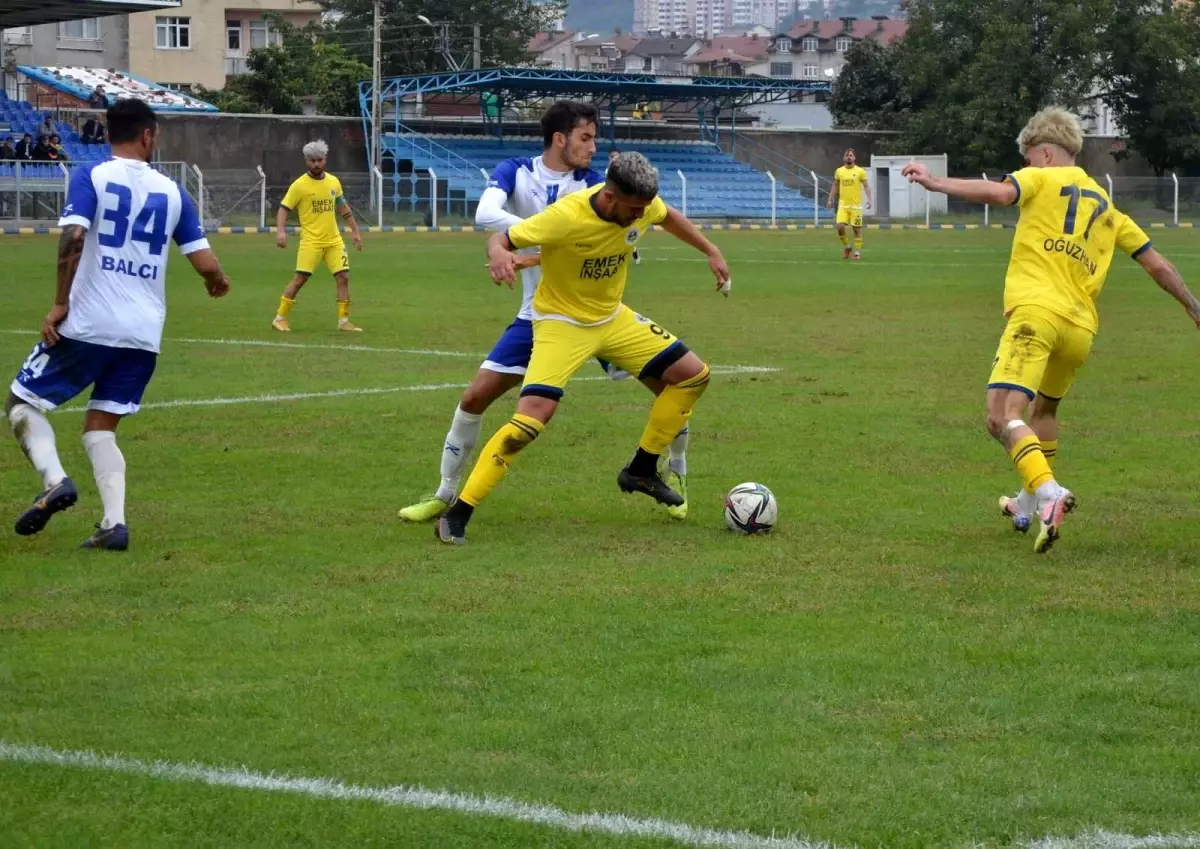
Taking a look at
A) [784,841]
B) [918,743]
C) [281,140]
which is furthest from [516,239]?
[281,140]

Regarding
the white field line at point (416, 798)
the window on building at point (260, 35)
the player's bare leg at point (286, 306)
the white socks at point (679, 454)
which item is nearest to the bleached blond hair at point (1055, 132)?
the white socks at point (679, 454)

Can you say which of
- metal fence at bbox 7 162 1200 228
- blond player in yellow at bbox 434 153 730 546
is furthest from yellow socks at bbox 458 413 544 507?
metal fence at bbox 7 162 1200 228

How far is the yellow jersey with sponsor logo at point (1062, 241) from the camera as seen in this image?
8.16 metres

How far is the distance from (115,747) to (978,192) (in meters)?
4.32

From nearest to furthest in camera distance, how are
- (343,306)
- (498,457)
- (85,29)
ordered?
(498,457) < (343,306) < (85,29)

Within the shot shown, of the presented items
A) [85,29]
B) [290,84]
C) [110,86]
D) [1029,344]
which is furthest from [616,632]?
[85,29]

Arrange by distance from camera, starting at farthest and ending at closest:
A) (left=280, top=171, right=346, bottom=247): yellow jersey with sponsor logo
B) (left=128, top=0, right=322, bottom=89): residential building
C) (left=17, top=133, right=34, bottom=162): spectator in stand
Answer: (left=128, top=0, right=322, bottom=89): residential building
(left=17, top=133, right=34, bottom=162): spectator in stand
(left=280, top=171, right=346, bottom=247): yellow jersey with sponsor logo

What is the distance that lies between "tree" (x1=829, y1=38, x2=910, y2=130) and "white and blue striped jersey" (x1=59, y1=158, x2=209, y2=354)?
6761cm

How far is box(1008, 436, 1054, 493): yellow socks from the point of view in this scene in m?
7.91

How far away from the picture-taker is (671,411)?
30.1 ft

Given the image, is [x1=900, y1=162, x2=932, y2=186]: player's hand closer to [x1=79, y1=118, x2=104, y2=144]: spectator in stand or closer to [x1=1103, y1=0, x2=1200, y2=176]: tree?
[x1=79, y1=118, x2=104, y2=144]: spectator in stand

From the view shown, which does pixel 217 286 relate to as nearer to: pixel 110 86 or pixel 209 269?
pixel 209 269

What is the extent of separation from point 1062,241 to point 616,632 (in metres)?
3.02

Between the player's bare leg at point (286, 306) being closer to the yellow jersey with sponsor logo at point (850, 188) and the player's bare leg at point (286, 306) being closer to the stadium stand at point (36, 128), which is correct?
the yellow jersey with sponsor logo at point (850, 188)
